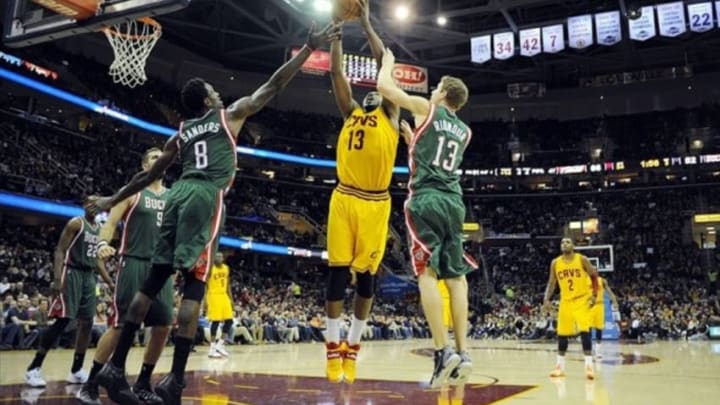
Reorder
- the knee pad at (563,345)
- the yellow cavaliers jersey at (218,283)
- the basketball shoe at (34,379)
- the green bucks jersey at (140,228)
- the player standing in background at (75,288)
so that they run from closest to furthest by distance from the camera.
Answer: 1. the green bucks jersey at (140,228)
2. the basketball shoe at (34,379)
3. the player standing in background at (75,288)
4. the knee pad at (563,345)
5. the yellow cavaliers jersey at (218,283)

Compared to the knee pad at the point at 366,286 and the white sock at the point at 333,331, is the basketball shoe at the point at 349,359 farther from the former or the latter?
the knee pad at the point at 366,286

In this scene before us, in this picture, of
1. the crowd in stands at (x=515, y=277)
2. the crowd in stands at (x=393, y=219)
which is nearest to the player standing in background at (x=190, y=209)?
the crowd in stands at (x=515, y=277)

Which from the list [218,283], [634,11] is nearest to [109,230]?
[218,283]

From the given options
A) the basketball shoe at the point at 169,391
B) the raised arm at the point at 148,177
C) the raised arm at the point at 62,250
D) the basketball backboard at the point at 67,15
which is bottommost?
the basketball shoe at the point at 169,391

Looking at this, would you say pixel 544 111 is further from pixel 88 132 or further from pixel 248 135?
pixel 88 132

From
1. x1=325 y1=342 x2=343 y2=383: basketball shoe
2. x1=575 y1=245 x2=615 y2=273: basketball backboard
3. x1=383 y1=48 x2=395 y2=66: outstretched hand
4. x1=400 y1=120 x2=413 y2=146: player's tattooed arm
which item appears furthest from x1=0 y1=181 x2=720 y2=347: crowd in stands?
x1=383 y1=48 x2=395 y2=66: outstretched hand

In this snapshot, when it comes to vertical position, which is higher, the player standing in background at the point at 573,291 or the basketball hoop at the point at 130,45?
the basketball hoop at the point at 130,45

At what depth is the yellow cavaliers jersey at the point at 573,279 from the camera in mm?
8859

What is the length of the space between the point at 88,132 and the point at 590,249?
75.0 feet

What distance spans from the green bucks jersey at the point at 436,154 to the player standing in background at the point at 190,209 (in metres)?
1.00

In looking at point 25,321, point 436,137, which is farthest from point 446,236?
point 25,321

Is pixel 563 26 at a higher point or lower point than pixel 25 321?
higher

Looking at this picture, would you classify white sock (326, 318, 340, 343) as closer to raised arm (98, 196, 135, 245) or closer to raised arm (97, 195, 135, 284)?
raised arm (97, 195, 135, 284)

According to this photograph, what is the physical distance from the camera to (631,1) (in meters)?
23.1
